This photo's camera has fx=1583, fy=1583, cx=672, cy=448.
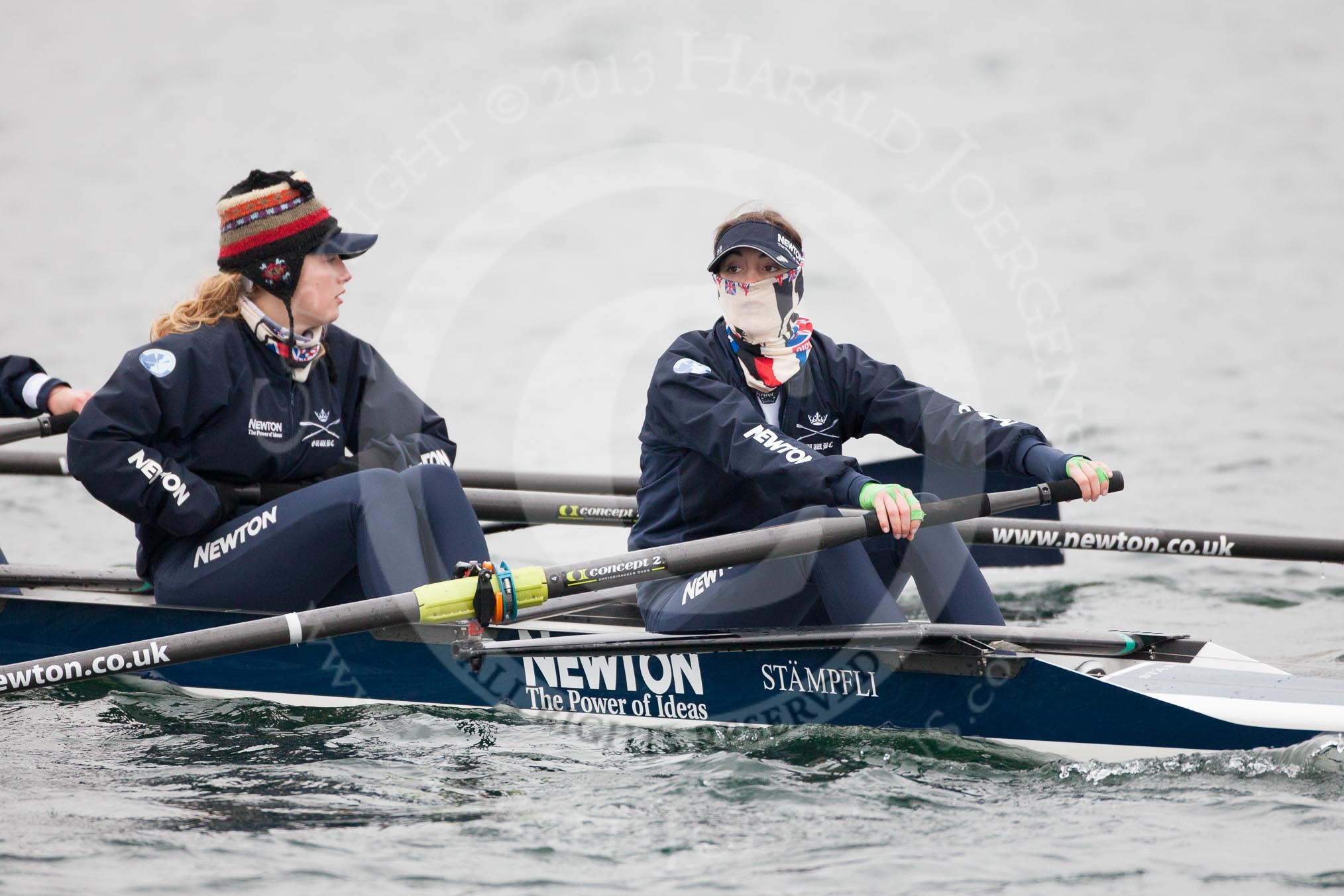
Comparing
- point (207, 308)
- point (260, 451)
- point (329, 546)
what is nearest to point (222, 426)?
point (260, 451)

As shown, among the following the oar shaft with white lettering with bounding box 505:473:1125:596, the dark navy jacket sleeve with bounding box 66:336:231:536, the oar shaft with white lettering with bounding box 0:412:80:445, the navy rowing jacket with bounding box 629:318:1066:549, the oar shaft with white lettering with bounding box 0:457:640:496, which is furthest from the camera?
the oar shaft with white lettering with bounding box 0:457:640:496

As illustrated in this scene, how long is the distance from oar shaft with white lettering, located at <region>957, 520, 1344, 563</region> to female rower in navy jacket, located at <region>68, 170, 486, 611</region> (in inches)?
77.0

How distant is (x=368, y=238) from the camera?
5.50 meters

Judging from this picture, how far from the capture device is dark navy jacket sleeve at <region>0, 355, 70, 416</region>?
608cm

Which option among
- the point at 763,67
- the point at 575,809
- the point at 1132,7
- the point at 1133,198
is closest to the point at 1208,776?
the point at 575,809

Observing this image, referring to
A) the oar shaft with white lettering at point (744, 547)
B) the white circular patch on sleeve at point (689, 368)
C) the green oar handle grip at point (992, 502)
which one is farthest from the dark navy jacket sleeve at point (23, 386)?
the green oar handle grip at point (992, 502)

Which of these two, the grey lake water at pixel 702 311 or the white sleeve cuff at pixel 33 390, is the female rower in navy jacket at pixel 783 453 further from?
the white sleeve cuff at pixel 33 390

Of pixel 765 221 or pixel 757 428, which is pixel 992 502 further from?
pixel 765 221

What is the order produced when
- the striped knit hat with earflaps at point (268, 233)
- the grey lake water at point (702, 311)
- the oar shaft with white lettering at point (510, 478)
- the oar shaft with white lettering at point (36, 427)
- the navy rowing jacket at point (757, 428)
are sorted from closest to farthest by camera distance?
the grey lake water at point (702, 311), the navy rowing jacket at point (757, 428), the striped knit hat with earflaps at point (268, 233), the oar shaft with white lettering at point (36, 427), the oar shaft with white lettering at point (510, 478)

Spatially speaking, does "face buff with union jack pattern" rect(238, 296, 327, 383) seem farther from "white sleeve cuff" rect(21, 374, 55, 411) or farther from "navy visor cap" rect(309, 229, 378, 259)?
"white sleeve cuff" rect(21, 374, 55, 411)

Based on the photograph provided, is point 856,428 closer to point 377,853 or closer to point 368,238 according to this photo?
point 368,238

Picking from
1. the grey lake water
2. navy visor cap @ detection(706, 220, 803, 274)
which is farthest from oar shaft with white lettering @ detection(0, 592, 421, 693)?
navy visor cap @ detection(706, 220, 803, 274)

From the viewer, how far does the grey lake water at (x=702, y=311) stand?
430 centimetres

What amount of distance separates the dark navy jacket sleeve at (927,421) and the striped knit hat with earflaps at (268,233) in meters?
1.85
